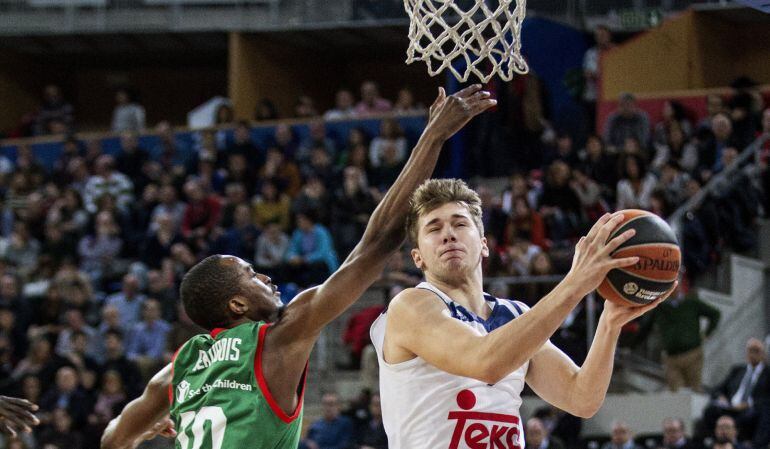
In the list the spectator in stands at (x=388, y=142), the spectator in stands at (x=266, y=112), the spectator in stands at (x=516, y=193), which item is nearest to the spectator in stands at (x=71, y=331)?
the spectator in stands at (x=388, y=142)

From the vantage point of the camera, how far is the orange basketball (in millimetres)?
3953

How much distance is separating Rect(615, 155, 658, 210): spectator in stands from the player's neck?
8847 millimetres

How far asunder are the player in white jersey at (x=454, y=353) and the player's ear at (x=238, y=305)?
19.3 inches

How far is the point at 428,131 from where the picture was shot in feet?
16.1

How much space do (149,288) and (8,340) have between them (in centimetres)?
161

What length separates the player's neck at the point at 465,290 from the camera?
4.63 m

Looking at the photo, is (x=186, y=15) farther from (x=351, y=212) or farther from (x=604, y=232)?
(x=604, y=232)

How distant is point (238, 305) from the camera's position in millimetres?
4777

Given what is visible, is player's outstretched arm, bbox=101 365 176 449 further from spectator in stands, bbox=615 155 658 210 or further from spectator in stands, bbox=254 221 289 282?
spectator in stands, bbox=254 221 289 282

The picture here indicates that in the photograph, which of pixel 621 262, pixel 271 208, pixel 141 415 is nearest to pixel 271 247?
pixel 271 208

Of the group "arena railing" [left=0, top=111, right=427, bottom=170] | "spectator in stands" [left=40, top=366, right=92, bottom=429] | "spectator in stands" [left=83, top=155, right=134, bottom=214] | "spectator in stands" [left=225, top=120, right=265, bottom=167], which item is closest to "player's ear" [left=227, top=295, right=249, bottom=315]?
"spectator in stands" [left=40, top=366, right=92, bottom=429]

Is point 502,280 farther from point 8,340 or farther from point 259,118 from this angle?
point 259,118

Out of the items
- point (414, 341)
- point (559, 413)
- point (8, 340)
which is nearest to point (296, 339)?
point (414, 341)

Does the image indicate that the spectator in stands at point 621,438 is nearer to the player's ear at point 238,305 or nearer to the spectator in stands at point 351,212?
the spectator in stands at point 351,212
